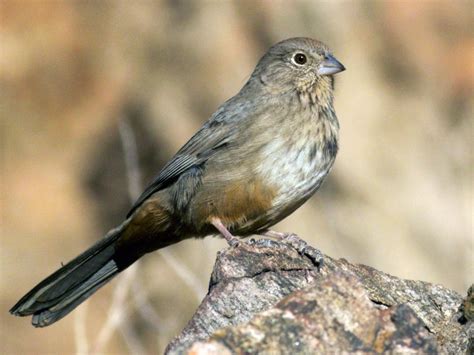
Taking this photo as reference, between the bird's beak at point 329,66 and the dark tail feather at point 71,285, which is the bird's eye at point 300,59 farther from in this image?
the dark tail feather at point 71,285

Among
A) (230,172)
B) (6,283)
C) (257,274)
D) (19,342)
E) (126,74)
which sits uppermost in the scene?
(126,74)

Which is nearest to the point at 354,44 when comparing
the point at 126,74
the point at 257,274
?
the point at 126,74

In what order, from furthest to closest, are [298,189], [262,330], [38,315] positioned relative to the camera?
[38,315] < [298,189] < [262,330]

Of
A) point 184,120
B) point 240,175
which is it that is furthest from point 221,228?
point 184,120

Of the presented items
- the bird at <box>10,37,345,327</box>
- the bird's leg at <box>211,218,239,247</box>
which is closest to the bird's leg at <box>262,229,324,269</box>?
the bird at <box>10,37,345,327</box>

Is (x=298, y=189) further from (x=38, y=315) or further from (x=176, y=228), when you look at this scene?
(x=38, y=315)

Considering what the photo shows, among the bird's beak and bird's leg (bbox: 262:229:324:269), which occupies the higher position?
the bird's beak

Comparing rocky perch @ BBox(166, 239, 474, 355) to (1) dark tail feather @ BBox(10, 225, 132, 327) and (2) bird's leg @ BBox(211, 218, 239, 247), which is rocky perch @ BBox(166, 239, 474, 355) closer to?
(2) bird's leg @ BBox(211, 218, 239, 247)

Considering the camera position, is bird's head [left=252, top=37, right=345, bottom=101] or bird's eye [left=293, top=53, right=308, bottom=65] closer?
bird's head [left=252, top=37, right=345, bottom=101]
